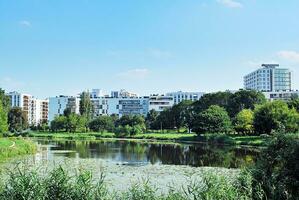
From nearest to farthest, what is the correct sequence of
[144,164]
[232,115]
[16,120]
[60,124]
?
[144,164]
[232,115]
[16,120]
[60,124]

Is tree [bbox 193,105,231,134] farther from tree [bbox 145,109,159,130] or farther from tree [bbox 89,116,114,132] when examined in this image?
tree [bbox 145,109,159,130]

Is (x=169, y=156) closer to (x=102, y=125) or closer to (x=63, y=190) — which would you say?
(x=63, y=190)

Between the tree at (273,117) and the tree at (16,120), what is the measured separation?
6170 centimetres

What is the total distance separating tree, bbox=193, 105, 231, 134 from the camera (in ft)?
263

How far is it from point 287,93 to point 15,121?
111 meters

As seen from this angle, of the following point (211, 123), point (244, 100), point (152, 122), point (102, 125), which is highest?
point (244, 100)

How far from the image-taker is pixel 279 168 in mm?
15766

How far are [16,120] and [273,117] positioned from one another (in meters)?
72.2

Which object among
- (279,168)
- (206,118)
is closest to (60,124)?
(206,118)

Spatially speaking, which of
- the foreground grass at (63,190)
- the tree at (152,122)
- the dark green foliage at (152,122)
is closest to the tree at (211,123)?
the dark green foliage at (152,122)

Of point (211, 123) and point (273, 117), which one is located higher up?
point (273, 117)

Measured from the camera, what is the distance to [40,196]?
29.9 ft

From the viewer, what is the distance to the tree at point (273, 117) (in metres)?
65.2

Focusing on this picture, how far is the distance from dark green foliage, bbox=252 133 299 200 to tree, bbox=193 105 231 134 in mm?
63362
